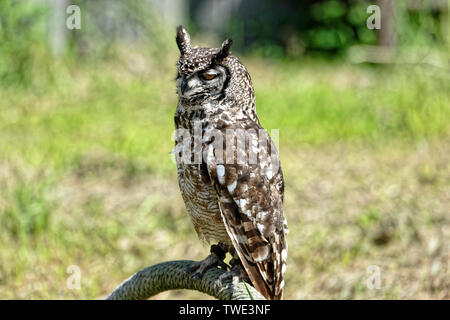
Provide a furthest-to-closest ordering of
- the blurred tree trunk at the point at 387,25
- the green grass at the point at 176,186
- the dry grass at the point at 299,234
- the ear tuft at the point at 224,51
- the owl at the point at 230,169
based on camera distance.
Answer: the blurred tree trunk at the point at 387,25 < the green grass at the point at 176,186 < the dry grass at the point at 299,234 < the owl at the point at 230,169 < the ear tuft at the point at 224,51

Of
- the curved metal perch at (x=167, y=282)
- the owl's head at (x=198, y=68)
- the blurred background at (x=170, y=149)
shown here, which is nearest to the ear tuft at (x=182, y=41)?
the owl's head at (x=198, y=68)

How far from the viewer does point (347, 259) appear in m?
4.00

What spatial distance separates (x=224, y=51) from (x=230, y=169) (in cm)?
47

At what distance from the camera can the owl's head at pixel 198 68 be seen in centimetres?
200

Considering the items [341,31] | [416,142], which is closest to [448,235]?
[416,142]

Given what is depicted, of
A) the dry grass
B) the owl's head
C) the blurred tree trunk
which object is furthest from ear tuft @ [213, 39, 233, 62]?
the blurred tree trunk

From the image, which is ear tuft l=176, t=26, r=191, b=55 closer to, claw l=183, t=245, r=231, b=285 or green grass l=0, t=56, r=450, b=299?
claw l=183, t=245, r=231, b=285

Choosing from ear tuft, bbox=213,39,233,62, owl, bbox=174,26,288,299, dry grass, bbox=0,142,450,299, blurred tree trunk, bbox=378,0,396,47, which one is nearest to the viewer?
ear tuft, bbox=213,39,233,62

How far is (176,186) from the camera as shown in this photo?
4.93 m

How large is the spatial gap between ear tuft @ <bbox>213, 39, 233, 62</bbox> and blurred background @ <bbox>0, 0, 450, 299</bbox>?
216 cm

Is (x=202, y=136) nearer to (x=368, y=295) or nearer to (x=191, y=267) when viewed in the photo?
(x=191, y=267)

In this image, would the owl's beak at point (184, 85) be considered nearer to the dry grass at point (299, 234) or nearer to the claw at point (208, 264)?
the claw at point (208, 264)

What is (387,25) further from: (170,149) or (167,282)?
(167,282)

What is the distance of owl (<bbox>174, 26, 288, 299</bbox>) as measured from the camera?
2.09 metres
